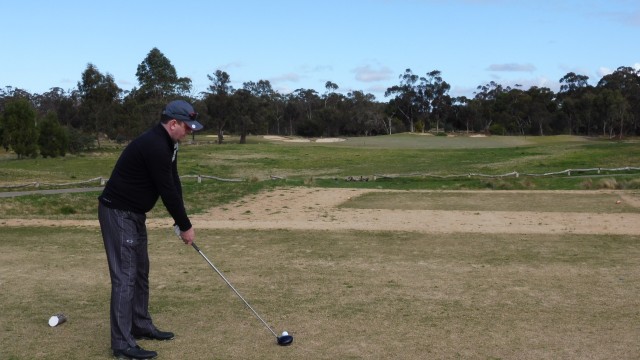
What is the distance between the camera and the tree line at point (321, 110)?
8256cm

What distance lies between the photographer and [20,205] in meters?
18.7

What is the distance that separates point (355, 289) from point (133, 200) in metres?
3.41

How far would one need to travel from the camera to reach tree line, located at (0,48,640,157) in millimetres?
82562

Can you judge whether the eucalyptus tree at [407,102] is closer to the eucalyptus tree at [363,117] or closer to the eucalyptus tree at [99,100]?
the eucalyptus tree at [363,117]

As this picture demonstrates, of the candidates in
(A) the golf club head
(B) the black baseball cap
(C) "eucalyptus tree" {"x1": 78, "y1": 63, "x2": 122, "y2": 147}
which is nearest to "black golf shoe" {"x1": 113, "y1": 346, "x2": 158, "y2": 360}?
(A) the golf club head

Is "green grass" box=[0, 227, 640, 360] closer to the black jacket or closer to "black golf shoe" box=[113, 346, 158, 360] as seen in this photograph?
"black golf shoe" box=[113, 346, 158, 360]

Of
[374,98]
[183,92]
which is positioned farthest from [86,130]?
[374,98]

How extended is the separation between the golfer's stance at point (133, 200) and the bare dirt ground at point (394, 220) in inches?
349

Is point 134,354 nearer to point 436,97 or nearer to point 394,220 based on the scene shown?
point 394,220

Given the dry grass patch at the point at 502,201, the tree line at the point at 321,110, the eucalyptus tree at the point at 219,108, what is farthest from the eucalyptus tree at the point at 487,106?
the dry grass patch at the point at 502,201

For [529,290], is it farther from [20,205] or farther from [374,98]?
[374,98]

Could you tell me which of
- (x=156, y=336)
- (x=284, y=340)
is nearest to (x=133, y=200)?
(x=156, y=336)

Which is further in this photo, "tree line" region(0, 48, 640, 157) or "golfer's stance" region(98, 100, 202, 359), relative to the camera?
"tree line" region(0, 48, 640, 157)

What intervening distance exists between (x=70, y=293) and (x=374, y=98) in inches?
4627
